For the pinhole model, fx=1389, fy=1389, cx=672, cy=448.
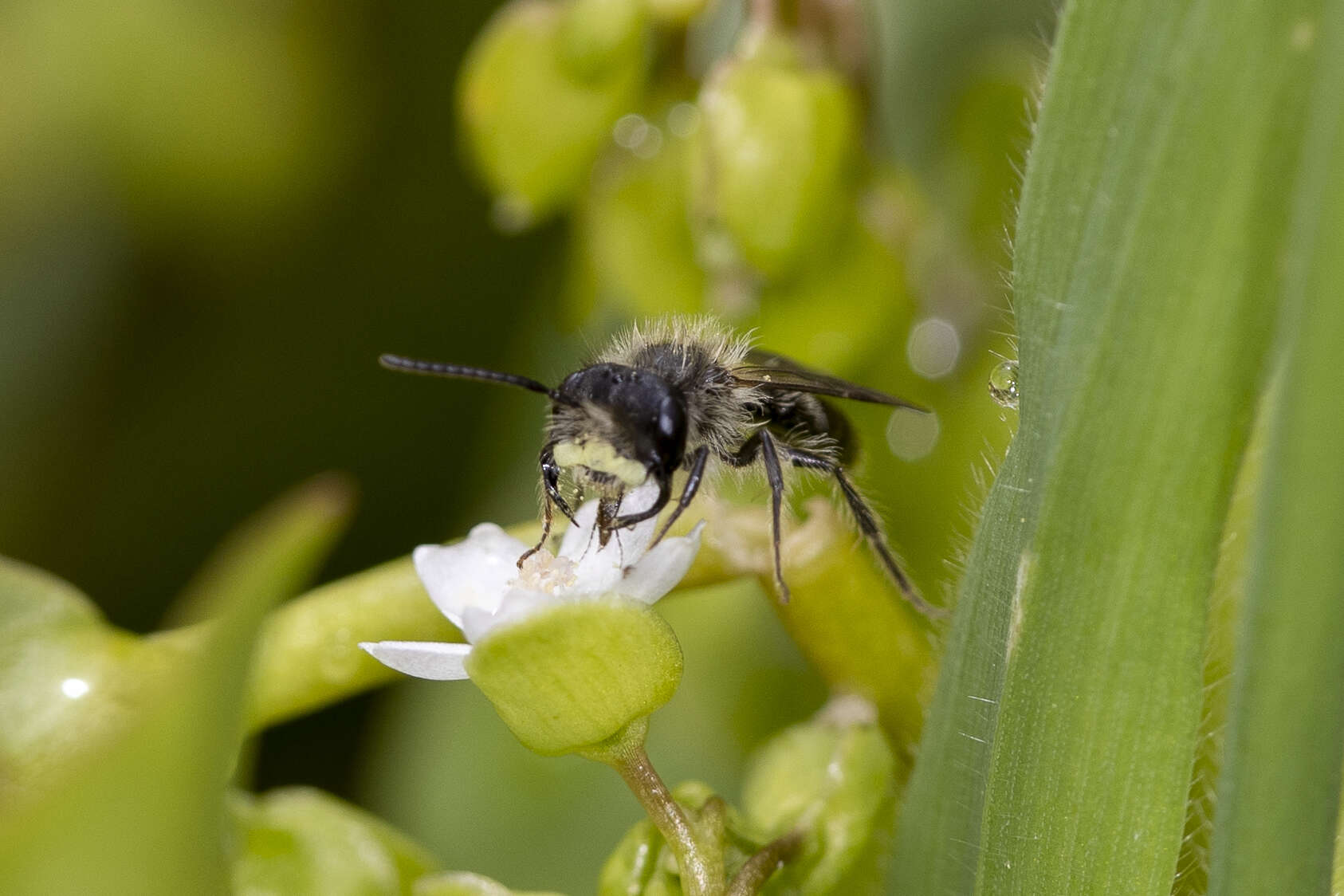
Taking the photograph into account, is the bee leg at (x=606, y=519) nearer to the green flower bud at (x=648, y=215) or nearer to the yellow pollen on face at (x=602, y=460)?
the yellow pollen on face at (x=602, y=460)

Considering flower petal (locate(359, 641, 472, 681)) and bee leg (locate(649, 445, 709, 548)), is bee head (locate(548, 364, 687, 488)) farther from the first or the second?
flower petal (locate(359, 641, 472, 681))

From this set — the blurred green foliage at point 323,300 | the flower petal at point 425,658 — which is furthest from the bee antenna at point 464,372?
the blurred green foliage at point 323,300

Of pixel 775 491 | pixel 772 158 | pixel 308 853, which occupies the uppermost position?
pixel 772 158

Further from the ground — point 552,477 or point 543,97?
point 543,97

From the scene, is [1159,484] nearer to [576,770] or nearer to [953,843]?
[953,843]

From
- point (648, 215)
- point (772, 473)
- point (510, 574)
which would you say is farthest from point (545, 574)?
point (648, 215)

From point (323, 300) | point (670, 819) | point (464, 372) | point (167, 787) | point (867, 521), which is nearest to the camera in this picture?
point (167, 787)

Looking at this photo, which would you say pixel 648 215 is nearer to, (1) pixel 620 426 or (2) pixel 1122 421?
(1) pixel 620 426
